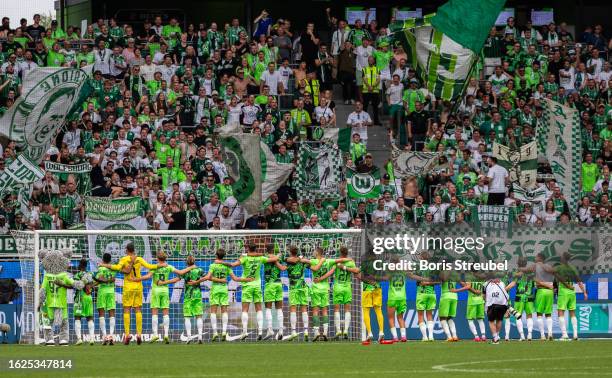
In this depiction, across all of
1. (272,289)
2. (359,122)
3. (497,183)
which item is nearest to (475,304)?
(272,289)

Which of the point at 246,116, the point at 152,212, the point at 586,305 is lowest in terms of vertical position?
the point at 586,305

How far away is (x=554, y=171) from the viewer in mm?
31375

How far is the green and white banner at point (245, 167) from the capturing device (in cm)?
2989

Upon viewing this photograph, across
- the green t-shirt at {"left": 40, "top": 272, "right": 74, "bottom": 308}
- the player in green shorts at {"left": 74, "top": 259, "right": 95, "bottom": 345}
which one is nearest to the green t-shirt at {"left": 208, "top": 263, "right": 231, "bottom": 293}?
the player in green shorts at {"left": 74, "top": 259, "right": 95, "bottom": 345}

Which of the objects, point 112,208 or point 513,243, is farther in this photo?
point 112,208

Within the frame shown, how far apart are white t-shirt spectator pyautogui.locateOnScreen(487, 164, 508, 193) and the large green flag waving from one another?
196 cm

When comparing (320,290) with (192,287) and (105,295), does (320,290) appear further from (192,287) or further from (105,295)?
(105,295)

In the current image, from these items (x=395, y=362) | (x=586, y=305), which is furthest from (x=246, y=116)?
(x=395, y=362)

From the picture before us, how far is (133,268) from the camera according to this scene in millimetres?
25906

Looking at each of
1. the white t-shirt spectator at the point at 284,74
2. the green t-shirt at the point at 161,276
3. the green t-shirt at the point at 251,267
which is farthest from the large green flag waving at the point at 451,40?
the green t-shirt at the point at 161,276

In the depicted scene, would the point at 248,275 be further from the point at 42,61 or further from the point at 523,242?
the point at 42,61

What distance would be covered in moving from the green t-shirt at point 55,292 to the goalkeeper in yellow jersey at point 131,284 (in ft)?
2.47

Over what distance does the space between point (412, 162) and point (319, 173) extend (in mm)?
2032

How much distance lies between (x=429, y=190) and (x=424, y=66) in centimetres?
294
